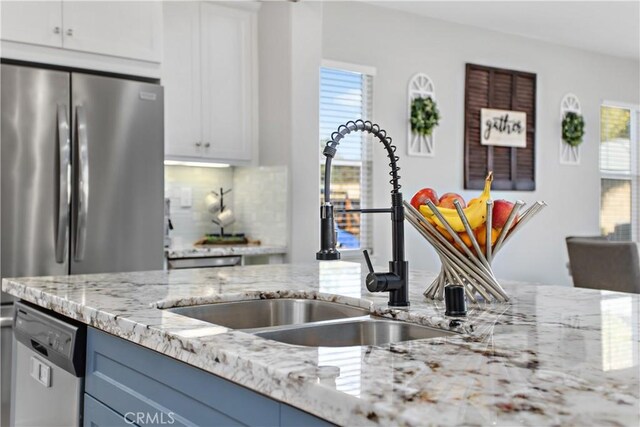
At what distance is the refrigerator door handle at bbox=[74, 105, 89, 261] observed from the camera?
3.21 m

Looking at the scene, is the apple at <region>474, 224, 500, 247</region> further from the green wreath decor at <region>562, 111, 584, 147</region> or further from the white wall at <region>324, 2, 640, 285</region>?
the green wreath decor at <region>562, 111, 584, 147</region>

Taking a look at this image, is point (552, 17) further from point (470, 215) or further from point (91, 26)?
point (470, 215)

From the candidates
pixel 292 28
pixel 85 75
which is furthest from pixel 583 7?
pixel 85 75

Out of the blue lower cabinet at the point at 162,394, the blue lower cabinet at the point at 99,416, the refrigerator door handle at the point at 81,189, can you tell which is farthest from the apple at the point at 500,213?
the refrigerator door handle at the point at 81,189

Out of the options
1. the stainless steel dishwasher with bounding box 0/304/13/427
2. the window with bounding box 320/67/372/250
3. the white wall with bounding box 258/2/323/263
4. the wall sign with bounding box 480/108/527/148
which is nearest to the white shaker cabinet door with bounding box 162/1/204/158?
the white wall with bounding box 258/2/323/263

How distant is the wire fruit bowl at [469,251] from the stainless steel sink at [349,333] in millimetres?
244

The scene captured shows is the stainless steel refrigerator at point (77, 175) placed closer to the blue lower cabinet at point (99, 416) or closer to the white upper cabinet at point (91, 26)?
the white upper cabinet at point (91, 26)

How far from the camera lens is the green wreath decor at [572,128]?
6.49m

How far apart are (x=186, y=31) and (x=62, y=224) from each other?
1.56m

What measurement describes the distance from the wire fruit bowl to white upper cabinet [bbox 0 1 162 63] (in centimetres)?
245

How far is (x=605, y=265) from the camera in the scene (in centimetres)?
446

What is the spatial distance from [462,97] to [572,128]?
1470mm

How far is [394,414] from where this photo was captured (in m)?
0.73

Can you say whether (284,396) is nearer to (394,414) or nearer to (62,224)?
(394,414)
